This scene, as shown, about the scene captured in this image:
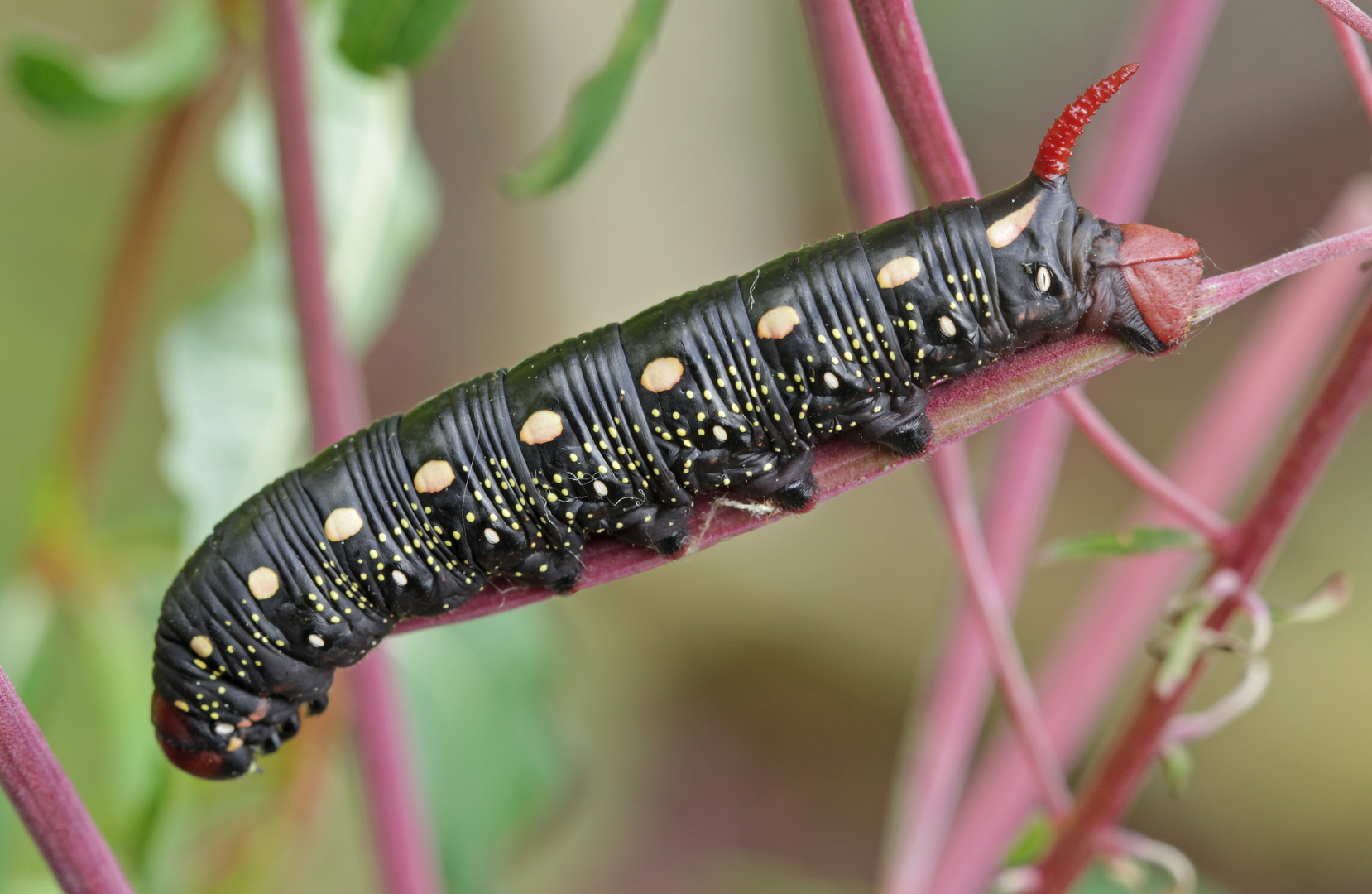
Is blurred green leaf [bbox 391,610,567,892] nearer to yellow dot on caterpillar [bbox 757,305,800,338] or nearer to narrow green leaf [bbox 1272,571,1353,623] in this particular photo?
yellow dot on caterpillar [bbox 757,305,800,338]

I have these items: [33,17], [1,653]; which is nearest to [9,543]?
[33,17]

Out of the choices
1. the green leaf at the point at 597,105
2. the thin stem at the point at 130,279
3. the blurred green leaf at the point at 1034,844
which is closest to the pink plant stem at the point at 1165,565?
the blurred green leaf at the point at 1034,844

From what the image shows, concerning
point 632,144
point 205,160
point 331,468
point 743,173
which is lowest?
point 743,173

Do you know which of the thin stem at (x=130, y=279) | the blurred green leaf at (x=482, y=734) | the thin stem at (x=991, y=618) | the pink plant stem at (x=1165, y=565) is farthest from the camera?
the blurred green leaf at (x=482, y=734)

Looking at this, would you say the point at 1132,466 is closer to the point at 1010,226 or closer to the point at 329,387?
the point at 1010,226

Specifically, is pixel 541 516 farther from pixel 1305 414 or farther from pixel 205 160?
pixel 205 160

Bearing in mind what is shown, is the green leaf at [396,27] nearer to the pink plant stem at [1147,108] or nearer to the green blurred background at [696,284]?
the pink plant stem at [1147,108]
